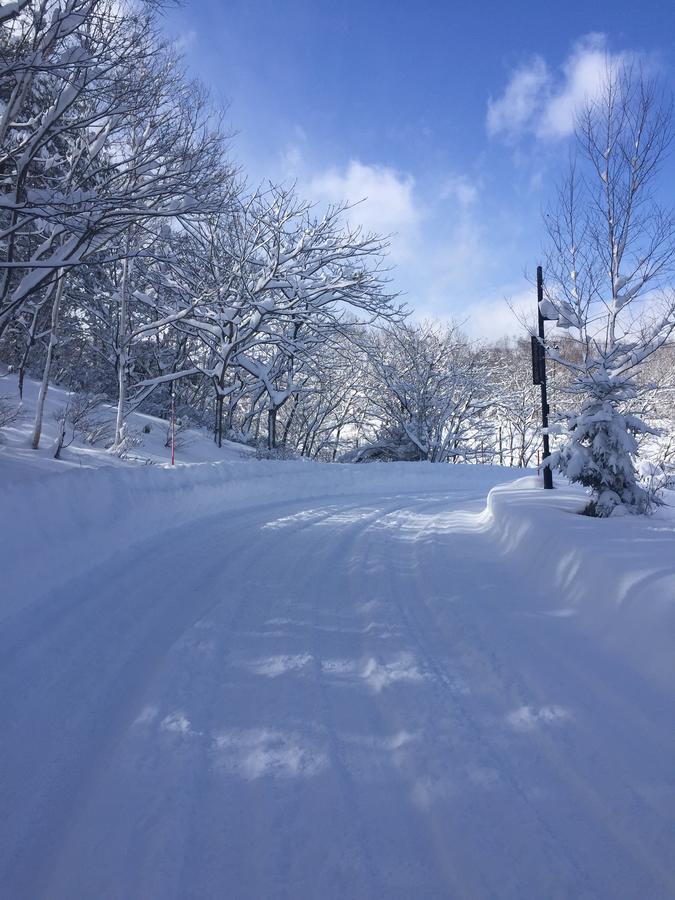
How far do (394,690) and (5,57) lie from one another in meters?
7.94

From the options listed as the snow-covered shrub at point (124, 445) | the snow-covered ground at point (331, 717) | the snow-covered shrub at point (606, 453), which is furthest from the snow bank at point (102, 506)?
the snow-covered shrub at point (606, 453)

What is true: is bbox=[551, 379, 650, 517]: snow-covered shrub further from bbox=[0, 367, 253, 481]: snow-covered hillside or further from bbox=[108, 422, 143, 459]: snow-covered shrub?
bbox=[108, 422, 143, 459]: snow-covered shrub

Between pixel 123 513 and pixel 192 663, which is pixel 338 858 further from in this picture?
pixel 123 513

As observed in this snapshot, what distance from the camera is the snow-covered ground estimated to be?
1.91 metres

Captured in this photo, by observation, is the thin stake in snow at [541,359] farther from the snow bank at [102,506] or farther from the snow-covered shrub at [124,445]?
the snow-covered shrub at [124,445]

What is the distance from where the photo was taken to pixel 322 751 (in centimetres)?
253

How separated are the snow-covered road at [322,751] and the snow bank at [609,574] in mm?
165

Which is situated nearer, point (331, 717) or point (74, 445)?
point (331, 717)

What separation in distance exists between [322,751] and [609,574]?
3087 millimetres

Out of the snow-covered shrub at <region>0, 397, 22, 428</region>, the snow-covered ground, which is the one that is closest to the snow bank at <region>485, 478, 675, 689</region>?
the snow-covered ground

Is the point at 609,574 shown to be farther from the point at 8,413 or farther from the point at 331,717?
the point at 8,413

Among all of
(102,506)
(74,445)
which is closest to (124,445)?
(74,445)

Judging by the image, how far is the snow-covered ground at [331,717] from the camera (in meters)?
1.91

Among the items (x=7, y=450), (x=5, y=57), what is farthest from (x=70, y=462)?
(x=5, y=57)
